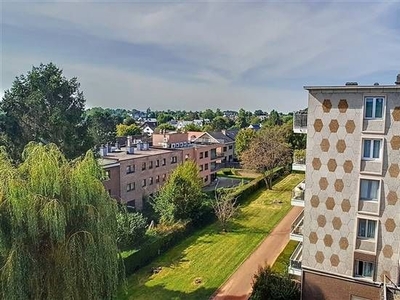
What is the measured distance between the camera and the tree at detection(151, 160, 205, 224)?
29.5 metres

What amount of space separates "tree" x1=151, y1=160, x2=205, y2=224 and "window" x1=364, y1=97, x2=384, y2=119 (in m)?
17.7

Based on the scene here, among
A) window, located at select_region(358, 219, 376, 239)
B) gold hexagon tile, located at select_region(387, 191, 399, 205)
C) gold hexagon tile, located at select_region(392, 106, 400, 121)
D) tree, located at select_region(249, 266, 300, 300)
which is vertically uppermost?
gold hexagon tile, located at select_region(392, 106, 400, 121)

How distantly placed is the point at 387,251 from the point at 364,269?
1.39 m

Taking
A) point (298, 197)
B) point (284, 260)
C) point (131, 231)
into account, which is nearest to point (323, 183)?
point (298, 197)

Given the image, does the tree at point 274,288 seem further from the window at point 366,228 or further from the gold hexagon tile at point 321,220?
the window at point 366,228

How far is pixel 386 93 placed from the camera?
1442cm

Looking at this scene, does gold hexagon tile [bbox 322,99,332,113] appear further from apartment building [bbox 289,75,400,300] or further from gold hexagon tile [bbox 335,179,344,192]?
gold hexagon tile [bbox 335,179,344,192]

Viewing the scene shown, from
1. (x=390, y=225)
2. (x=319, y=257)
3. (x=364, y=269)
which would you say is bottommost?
(x=364, y=269)

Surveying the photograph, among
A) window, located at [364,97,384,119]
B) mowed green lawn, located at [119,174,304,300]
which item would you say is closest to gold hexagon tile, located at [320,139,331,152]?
window, located at [364,97,384,119]

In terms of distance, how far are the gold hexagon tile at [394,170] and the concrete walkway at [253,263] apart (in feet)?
Answer: 34.4

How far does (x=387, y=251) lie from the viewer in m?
15.0

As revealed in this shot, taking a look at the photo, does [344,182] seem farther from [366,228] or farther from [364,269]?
[364,269]

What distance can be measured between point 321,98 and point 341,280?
27.8ft

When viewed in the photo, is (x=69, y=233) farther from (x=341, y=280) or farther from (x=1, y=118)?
(x=1, y=118)
